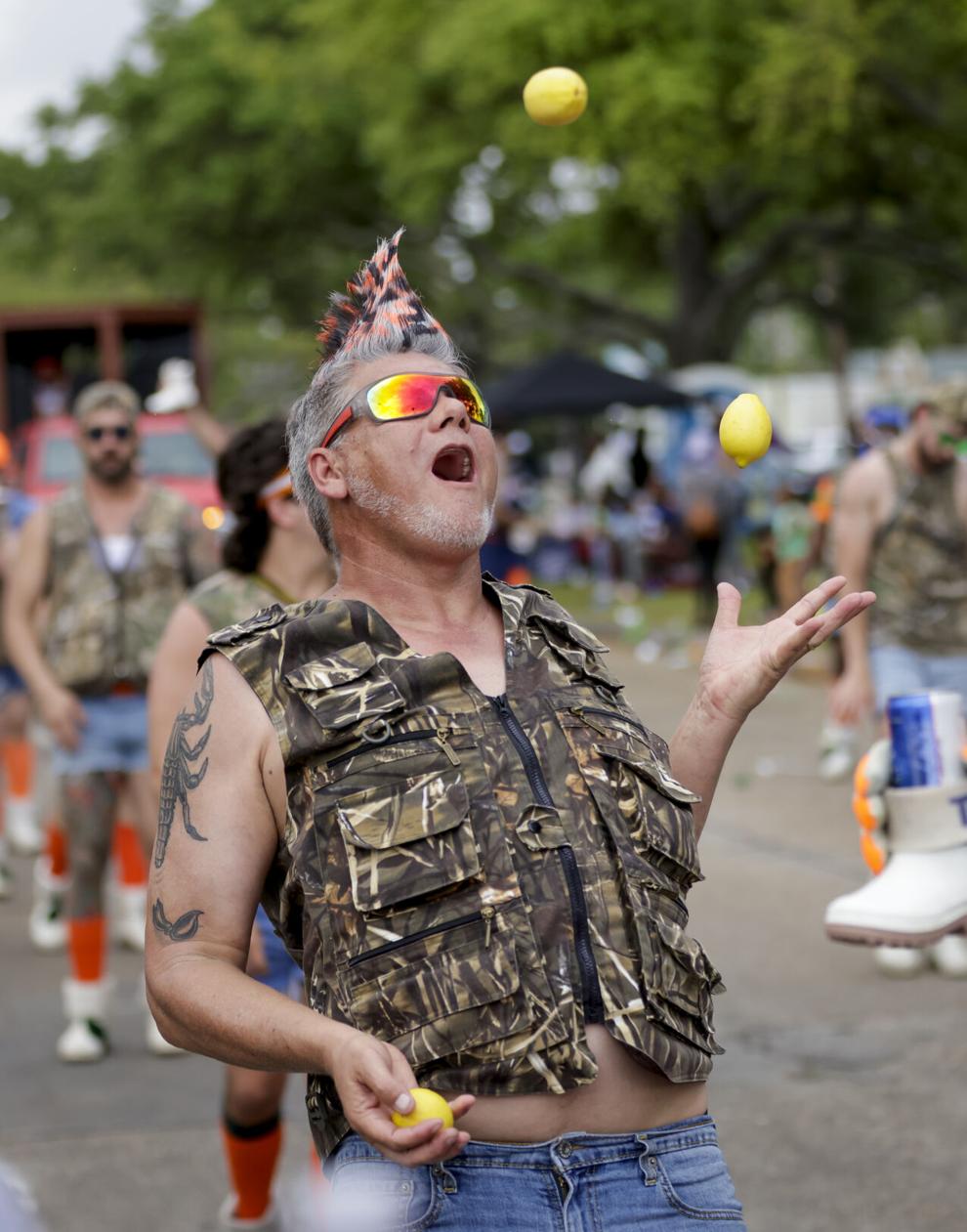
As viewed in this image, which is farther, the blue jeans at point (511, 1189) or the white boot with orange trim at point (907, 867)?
the white boot with orange trim at point (907, 867)

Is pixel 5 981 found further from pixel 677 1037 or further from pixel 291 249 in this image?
pixel 291 249

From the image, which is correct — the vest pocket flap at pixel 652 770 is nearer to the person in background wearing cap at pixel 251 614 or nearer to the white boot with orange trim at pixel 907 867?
the white boot with orange trim at pixel 907 867

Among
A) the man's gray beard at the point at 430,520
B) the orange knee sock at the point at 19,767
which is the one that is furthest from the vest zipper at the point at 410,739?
the orange knee sock at the point at 19,767

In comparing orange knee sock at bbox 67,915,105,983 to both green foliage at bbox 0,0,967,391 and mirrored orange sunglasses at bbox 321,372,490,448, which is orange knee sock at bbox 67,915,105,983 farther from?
green foliage at bbox 0,0,967,391

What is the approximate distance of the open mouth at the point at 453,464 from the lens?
2766mm

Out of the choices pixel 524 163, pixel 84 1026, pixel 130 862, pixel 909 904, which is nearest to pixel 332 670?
pixel 909 904

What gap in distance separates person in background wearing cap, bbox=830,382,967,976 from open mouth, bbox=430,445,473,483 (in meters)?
4.16

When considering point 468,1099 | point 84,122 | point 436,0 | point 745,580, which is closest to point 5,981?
point 468,1099

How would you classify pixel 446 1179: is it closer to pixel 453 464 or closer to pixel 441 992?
pixel 441 992

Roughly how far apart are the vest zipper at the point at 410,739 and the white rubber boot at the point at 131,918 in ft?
17.3

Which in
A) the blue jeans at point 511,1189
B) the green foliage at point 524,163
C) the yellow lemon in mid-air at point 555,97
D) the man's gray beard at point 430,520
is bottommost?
the blue jeans at point 511,1189

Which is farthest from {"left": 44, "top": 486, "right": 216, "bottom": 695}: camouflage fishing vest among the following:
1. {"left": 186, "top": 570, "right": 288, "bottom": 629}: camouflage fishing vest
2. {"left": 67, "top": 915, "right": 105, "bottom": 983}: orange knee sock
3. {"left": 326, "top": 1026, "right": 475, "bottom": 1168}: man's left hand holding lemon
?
{"left": 326, "top": 1026, "right": 475, "bottom": 1168}: man's left hand holding lemon

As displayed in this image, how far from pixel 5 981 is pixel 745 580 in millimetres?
15496

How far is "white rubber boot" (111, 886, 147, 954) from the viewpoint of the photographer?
A: 7691 millimetres
